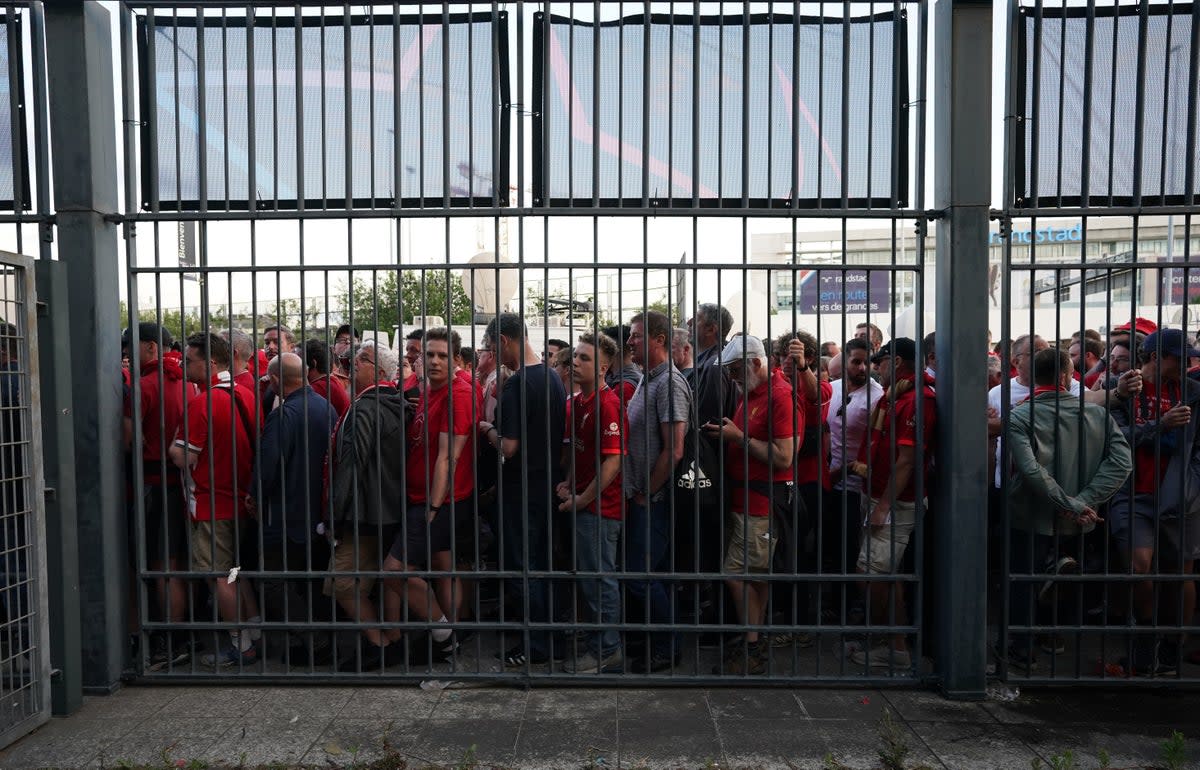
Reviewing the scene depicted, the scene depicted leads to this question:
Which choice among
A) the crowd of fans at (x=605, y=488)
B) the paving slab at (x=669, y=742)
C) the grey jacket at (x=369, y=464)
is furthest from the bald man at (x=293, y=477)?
the paving slab at (x=669, y=742)

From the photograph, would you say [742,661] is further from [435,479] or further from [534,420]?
[435,479]

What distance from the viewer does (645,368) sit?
536cm

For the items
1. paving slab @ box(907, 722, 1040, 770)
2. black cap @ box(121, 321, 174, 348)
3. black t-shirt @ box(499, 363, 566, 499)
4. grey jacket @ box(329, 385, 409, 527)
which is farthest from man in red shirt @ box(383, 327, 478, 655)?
paving slab @ box(907, 722, 1040, 770)

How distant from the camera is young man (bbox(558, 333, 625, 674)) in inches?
213

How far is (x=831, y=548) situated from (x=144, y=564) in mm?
4386

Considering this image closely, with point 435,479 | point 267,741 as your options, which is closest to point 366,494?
Result: point 435,479

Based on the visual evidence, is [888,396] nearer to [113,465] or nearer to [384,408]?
[384,408]

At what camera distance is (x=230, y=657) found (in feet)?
18.9

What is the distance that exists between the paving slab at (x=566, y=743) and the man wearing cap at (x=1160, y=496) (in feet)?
9.48

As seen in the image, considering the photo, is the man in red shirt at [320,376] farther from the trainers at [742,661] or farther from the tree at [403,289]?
the trainers at [742,661]

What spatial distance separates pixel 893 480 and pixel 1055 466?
0.88m

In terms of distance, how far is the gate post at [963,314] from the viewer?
16.6 ft

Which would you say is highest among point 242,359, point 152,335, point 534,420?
point 152,335

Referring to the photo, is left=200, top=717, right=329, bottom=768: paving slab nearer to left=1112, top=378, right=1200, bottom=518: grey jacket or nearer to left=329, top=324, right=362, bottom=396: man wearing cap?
left=329, top=324, right=362, bottom=396: man wearing cap
